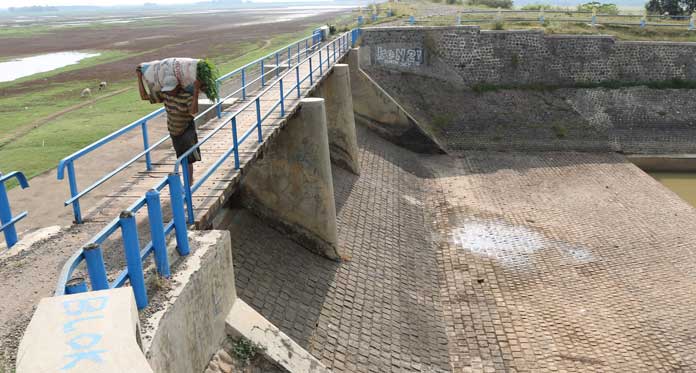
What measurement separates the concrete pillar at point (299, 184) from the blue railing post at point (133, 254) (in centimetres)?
697

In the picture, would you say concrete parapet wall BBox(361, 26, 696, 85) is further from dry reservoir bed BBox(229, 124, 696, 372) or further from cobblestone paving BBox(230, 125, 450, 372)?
cobblestone paving BBox(230, 125, 450, 372)

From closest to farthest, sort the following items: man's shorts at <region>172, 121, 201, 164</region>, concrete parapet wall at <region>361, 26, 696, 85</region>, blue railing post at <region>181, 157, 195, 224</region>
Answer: blue railing post at <region>181, 157, 195, 224</region> → man's shorts at <region>172, 121, 201, 164</region> → concrete parapet wall at <region>361, 26, 696, 85</region>

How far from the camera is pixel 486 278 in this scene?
1295 centimetres

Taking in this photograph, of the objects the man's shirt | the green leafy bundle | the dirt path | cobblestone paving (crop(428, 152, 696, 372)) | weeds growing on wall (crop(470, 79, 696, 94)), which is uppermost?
the green leafy bundle

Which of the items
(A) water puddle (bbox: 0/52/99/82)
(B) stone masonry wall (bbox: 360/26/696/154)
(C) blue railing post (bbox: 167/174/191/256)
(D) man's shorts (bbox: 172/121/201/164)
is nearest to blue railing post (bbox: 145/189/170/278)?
(C) blue railing post (bbox: 167/174/191/256)

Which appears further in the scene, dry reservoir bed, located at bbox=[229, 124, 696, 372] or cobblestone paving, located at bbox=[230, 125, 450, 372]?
dry reservoir bed, located at bbox=[229, 124, 696, 372]

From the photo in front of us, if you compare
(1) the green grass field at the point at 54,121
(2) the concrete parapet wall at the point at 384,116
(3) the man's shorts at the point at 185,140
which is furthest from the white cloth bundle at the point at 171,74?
(2) the concrete parapet wall at the point at 384,116

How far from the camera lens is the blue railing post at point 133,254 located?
462 centimetres

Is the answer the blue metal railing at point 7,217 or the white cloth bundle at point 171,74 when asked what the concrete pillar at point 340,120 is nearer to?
the white cloth bundle at point 171,74

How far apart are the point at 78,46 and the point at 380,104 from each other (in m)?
52.5

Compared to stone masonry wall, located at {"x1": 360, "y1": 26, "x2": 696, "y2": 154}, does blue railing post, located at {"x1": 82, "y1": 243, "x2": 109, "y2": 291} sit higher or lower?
higher

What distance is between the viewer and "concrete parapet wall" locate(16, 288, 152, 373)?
2.78m

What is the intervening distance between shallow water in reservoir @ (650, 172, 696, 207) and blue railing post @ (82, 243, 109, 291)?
20.1m

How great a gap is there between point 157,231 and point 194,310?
931 mm
